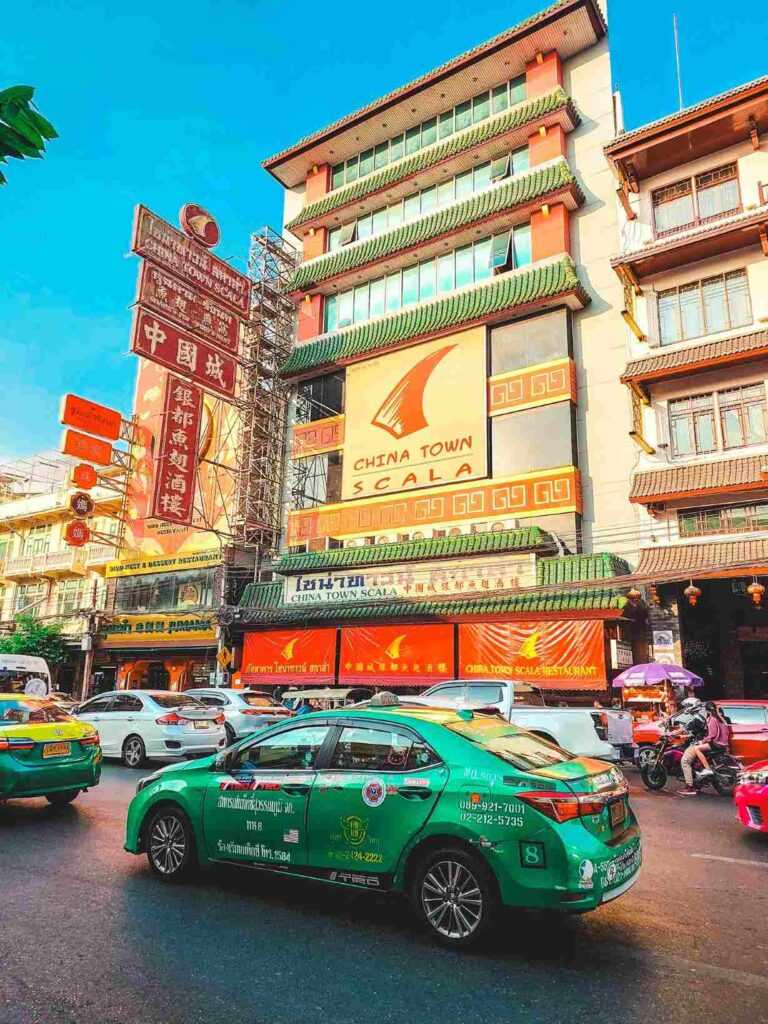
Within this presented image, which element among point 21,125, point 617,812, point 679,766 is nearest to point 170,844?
point 617,812

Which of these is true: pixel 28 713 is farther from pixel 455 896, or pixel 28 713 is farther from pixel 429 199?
pixel 429 199

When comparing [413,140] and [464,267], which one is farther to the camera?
[413,140]

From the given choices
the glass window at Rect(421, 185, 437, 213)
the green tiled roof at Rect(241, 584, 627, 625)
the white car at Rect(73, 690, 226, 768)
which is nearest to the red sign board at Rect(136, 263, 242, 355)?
the glass window at Rect(421, 185, 437, 213)

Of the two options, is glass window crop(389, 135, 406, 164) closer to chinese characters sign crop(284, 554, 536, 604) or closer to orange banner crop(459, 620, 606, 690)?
chinese characters sign crop(284, 554, 536, 604)

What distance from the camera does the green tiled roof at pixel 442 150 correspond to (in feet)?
85.6

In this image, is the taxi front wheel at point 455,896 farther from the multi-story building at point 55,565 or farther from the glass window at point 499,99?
the multi-story building at point 55,565

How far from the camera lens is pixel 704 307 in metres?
21.0

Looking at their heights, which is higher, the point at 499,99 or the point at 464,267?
the point at 499,99

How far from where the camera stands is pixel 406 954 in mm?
4543

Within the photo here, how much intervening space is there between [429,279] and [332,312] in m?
5.08

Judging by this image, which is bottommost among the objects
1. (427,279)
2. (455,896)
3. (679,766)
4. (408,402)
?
(679,766)

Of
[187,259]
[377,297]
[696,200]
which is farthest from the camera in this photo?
[377,297]

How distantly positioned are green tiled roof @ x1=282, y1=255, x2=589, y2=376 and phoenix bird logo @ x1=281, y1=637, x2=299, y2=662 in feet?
37.8

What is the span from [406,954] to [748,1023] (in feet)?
6.47
